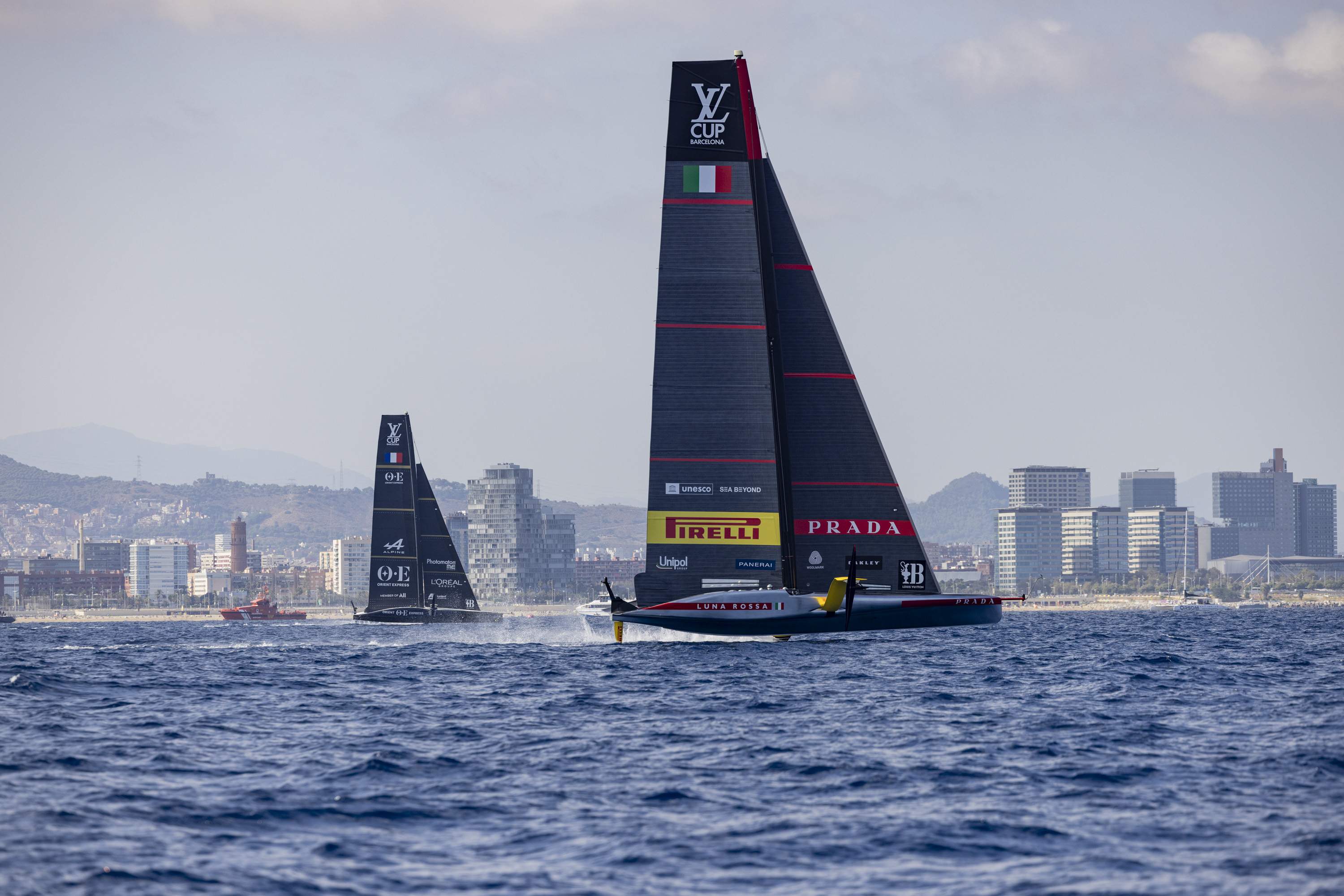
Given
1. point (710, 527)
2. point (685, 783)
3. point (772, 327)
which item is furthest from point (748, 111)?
point (685, 783)

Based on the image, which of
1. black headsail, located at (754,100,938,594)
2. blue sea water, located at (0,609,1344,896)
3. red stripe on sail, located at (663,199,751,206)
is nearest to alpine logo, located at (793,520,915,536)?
black headsail, located at (754,100,938,594)

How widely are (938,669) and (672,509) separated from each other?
8.02 meters

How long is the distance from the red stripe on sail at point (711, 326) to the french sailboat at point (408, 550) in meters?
51.6

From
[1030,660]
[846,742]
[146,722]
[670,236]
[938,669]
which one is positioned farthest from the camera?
[1030,660]

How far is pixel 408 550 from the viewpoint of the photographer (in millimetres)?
96500

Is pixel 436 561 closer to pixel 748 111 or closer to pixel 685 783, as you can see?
pixel 748 111

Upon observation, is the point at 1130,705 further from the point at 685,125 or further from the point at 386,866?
the point at 685,125

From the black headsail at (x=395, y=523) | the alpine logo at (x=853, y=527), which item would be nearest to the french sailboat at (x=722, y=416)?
the alpine logo at (x=853, y=527)

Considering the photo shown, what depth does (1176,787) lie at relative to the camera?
18.1 m

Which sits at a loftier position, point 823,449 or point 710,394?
point 710,394

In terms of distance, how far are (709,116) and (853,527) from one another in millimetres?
11959

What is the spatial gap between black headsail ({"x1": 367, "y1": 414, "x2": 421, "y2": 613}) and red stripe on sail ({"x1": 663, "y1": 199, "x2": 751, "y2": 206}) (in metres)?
51.5

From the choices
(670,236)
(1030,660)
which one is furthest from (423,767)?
(1030,660)

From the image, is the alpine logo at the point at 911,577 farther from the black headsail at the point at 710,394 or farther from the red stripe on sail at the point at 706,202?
the red stripe on sail at the point at 706,202
